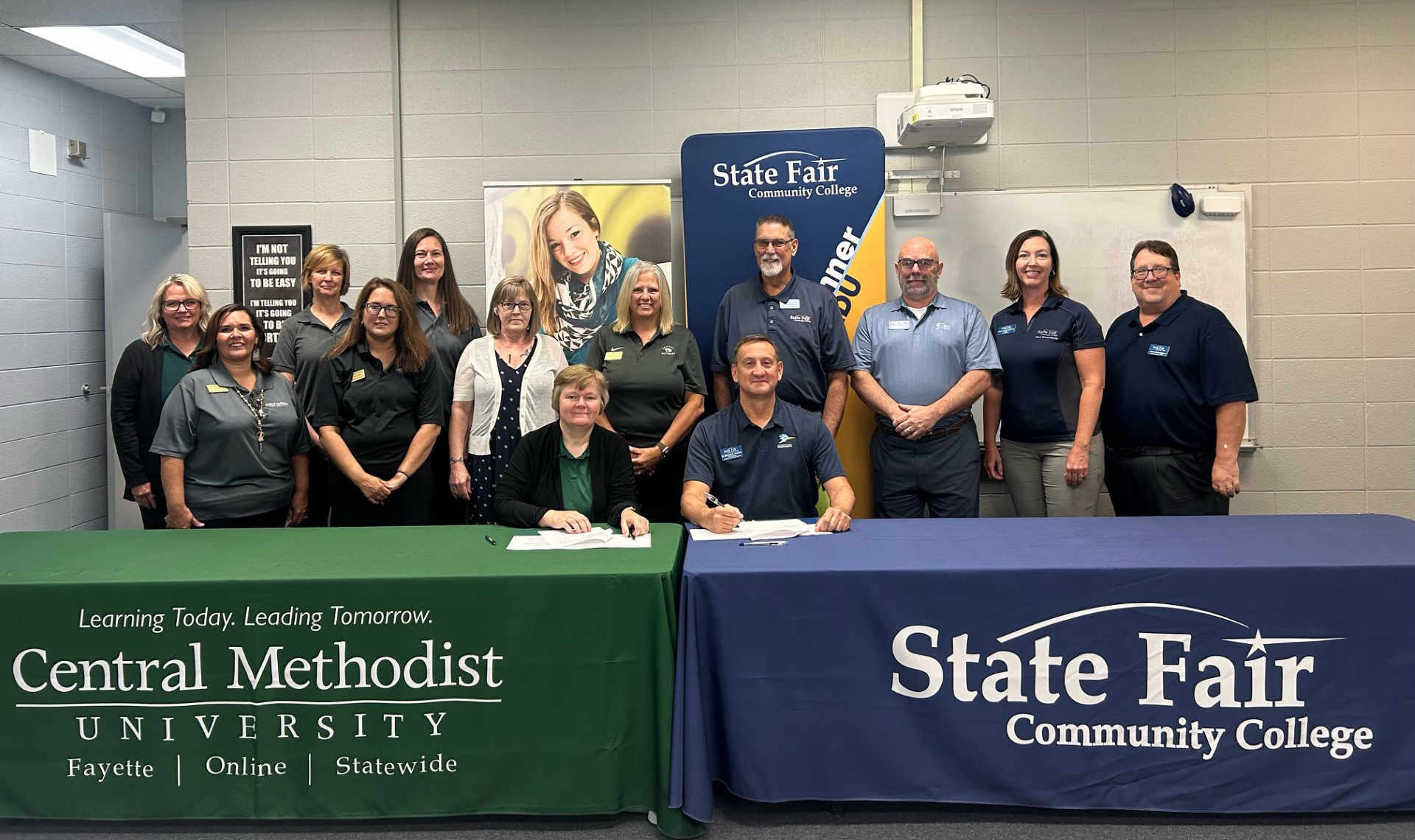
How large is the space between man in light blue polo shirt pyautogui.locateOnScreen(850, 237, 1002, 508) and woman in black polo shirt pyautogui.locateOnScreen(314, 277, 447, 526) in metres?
1.55

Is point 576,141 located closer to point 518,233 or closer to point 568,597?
point 518,233

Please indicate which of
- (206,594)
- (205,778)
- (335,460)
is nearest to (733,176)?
(335,460)

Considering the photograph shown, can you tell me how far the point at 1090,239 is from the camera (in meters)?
4.23

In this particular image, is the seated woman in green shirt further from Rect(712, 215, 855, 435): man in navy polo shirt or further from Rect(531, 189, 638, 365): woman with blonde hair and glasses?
Rect(531, 189, 638, 365): woman with blonde hair and glasses

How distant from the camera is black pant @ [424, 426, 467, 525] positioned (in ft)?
12.0

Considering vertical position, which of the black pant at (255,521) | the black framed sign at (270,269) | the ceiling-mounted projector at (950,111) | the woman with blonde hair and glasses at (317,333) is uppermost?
the ceiling-mounted projector at (950,111)

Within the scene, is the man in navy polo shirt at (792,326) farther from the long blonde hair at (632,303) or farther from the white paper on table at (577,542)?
the white paper on table at (577,542)

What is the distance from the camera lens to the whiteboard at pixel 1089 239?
4203 millimetres

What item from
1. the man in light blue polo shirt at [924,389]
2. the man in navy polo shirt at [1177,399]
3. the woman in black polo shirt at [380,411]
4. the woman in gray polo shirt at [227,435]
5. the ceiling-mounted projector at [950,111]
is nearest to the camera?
the woman in gray polo shirt at [227,435]

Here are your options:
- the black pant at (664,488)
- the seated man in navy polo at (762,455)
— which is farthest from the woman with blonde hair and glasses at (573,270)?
the seated man in navy polo at (762,455)

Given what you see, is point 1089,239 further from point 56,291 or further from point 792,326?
point 56,291

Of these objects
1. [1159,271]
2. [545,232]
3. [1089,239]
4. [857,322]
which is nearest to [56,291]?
→ [545,232]

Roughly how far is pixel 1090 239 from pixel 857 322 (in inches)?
45.8

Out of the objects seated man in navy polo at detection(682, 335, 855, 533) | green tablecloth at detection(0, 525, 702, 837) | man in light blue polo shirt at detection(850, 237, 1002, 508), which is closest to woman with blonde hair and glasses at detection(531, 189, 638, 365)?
man in light blue polo shirt at detection(850, 237, 1002, 508)
